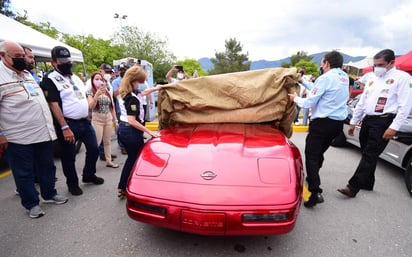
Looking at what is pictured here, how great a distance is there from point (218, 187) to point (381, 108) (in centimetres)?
240

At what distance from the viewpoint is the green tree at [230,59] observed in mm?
50188

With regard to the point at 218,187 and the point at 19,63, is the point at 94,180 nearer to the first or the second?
the point at 19,63

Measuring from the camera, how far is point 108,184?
11.0 ft

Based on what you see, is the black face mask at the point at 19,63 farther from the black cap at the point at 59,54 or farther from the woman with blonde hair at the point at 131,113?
the woman with blonde hair at the point at 131,113

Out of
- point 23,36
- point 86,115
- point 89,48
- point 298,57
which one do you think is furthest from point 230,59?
point 86,115

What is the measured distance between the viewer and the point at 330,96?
100 inches

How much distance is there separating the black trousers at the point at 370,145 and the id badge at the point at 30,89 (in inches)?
156

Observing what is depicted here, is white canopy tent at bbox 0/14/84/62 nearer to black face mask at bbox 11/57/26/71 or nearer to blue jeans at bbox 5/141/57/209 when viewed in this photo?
black face mask at bbox 11/57/26/71

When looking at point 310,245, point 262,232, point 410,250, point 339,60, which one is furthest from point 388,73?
point 262,232

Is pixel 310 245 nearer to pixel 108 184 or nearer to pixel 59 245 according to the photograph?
pixel 59 245

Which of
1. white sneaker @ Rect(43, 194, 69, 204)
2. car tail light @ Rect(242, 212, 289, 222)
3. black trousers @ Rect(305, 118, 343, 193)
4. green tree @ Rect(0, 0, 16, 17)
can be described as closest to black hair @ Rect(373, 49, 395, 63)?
black trousers @ Rect(305, 118, 343, 193)

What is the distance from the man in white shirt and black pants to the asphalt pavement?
41 cm

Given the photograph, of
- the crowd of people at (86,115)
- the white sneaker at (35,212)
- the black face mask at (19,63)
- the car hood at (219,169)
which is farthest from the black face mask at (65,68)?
the white sneaker at (35,212)

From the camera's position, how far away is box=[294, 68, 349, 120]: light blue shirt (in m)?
2.51
